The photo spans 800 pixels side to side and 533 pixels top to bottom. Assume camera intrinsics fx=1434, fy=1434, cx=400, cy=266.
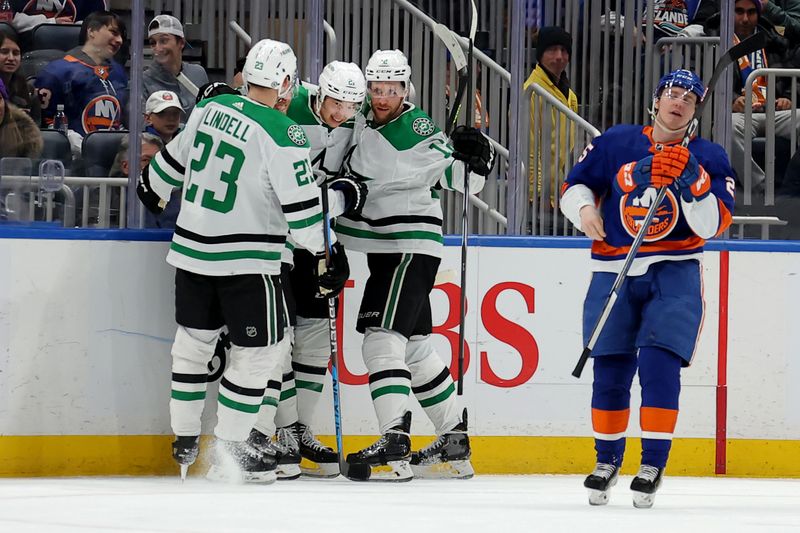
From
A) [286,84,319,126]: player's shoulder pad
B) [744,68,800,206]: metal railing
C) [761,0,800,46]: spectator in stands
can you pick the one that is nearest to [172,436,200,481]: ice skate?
[286,84,319,126]: player's shoulder pad

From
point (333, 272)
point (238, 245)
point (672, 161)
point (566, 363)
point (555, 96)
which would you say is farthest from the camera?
point (555, 96)

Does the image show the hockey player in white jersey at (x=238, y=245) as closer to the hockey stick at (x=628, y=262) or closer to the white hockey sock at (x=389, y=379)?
the white hockey sock at (x=389, y=379)

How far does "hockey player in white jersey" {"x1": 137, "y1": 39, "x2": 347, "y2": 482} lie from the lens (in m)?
4.43

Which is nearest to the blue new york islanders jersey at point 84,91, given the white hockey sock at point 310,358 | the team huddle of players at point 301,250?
the team huddle of players at point 301,250

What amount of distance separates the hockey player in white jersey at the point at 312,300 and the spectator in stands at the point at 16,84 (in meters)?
0.86

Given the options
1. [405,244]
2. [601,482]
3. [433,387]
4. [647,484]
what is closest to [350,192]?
[405,244]

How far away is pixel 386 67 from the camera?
15.7ft

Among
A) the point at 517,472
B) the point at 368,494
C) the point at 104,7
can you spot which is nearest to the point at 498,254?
the point at 517,472

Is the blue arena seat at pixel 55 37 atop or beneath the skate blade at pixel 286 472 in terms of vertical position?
atop

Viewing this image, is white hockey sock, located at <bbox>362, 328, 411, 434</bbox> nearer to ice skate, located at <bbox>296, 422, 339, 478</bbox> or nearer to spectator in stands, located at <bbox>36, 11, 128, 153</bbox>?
ice skate, located at <bbox>296, 422, 339, 478</bbox>

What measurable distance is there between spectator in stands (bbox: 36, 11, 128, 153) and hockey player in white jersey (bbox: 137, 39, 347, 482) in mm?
475

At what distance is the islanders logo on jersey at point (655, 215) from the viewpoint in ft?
13.3

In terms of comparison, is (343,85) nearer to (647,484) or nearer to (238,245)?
(238,245)

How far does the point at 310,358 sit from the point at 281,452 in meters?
0.33
